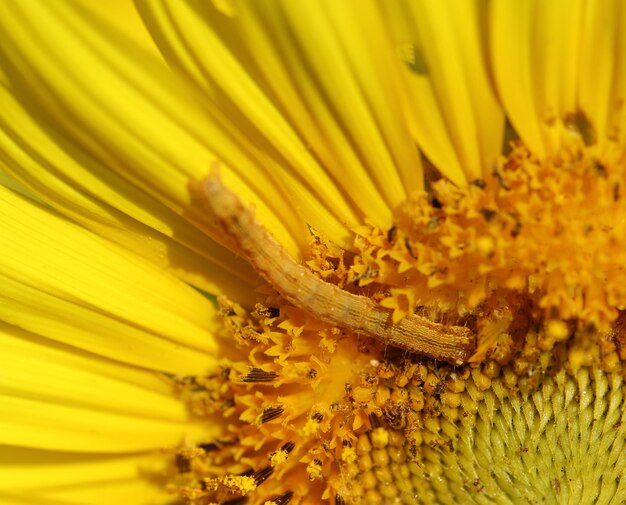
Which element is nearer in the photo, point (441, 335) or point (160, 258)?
point (441, 335)

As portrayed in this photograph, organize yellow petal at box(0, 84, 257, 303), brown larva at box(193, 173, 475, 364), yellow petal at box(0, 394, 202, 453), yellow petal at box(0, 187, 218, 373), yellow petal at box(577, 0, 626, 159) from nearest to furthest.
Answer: yellow petal at box(577, 0, 626, 159), brown larva at box(193, 173, 475, 364), yellow petal at box(0, 84, 257, 303), yellow petal at box(0, 187, 218, 373), yellow petal at box(0, 394, 202, 453)

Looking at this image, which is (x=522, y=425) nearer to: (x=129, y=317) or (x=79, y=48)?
(x=129, y=317)

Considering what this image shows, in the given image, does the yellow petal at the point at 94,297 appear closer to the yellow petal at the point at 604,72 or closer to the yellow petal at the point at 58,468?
the yellow petal at the point at 58,468

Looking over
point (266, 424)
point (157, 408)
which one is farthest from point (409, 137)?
point (157, 408)

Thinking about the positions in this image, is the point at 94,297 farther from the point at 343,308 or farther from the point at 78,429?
the point at 343,308

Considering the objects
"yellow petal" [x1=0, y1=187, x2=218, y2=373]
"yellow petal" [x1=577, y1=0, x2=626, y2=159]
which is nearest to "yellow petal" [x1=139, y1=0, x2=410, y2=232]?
"yellow petal" [x1=577, y1=0, x2=626, y2=159]

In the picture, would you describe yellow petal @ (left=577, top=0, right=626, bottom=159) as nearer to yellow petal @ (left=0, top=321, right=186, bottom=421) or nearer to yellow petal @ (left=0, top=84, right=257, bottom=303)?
yellow petal @ (left=0, top=84, right=257, bottom=303)

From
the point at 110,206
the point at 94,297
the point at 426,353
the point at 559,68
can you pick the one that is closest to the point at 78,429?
the point at 94,297
